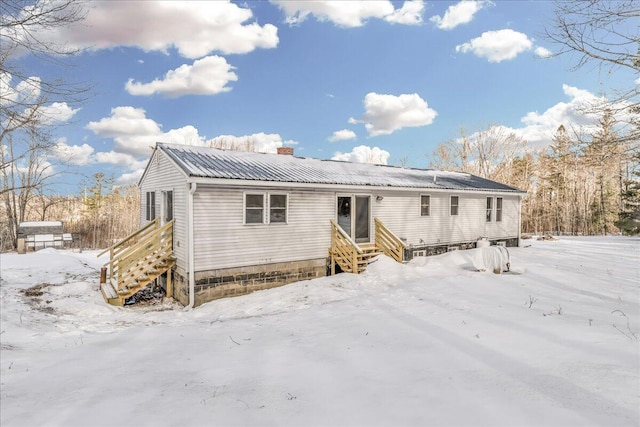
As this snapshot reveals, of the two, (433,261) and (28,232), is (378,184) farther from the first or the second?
(28,232)

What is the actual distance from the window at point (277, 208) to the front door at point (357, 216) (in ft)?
10.0

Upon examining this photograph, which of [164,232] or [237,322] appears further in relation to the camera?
[164,232]

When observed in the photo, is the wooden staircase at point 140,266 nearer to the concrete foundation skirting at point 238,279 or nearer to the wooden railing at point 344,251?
the concrete foundation skirting at point 238,279

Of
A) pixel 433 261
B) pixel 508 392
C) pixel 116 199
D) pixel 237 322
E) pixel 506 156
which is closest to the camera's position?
pixel 508 392

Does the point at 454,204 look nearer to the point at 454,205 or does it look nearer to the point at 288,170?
the point at 454,205

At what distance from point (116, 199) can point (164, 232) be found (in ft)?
131

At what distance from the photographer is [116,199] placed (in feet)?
147

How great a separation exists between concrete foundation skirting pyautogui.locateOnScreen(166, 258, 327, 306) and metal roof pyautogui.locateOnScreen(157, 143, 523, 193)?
2.95m

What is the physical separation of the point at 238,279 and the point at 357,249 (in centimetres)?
423

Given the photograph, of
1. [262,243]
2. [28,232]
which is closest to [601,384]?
[262,243]

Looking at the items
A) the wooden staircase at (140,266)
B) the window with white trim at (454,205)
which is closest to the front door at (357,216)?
the window with white trim at (454,205)

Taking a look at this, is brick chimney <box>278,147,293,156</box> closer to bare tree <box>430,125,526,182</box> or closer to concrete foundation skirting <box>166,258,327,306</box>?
concrete foundation skirting <box>166,258,327,306</box>

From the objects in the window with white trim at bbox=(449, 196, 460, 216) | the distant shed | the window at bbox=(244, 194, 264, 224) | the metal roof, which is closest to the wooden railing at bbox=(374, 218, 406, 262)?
the metal roof

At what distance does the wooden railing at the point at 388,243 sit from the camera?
42.7 feet
